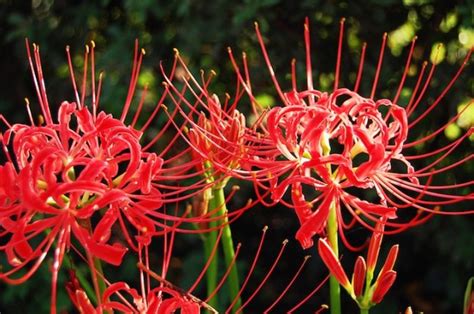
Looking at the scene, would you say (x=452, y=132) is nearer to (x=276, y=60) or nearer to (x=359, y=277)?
(x=276, y=60)

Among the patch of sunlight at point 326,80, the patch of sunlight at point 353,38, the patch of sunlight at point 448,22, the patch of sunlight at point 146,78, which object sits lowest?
the patch of sunlight at point 146,78

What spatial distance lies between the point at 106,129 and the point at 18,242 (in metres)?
0.18

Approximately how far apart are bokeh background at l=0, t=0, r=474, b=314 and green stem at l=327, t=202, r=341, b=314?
1.33 m

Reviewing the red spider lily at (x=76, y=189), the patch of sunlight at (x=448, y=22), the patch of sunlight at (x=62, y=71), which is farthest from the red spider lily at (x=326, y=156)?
the patch of sunlight at (x=62, y=71)

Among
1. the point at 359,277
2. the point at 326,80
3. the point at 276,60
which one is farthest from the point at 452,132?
the point at 359,277

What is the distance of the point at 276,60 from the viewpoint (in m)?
2.76

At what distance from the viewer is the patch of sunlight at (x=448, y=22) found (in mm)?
2717

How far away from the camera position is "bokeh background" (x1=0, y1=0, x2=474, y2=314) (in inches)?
106

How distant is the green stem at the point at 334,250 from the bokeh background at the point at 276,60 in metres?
1.33

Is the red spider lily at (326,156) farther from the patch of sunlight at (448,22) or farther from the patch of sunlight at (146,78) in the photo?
the patch of sunlight at (146,78)

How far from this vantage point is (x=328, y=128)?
1362 mm

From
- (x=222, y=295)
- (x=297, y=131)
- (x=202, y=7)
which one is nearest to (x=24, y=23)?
(x=202, y=7)

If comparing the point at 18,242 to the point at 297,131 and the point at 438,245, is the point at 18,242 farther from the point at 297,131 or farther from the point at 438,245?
the point at 438,245

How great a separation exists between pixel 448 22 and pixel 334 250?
5.25 feet
